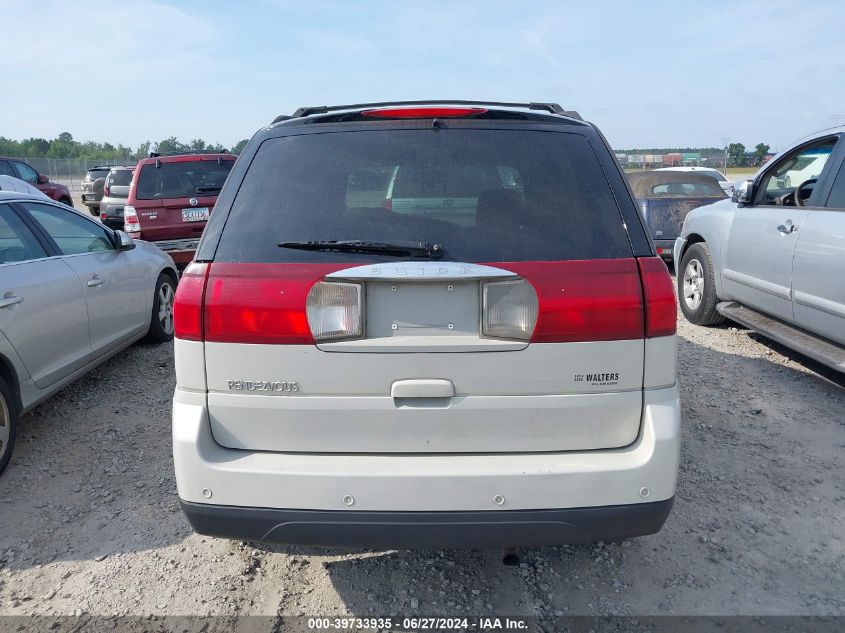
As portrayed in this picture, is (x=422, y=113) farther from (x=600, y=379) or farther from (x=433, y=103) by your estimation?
(x=600, y=379)

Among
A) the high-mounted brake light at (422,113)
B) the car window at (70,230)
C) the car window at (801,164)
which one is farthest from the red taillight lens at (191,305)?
the car window at (801,164)

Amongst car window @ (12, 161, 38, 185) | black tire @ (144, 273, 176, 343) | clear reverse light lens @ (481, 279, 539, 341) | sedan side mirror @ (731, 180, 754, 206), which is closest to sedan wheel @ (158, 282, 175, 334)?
black tire @ (144, 273, 176, 343)

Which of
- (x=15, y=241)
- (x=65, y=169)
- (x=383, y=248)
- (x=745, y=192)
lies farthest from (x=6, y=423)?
(x=65, y=169)

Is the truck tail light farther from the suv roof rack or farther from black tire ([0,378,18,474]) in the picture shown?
the suv roof rack

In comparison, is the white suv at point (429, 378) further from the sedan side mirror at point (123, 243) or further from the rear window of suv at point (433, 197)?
the sedan side mirror at point (123, 243)

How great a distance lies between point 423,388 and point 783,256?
4.10 metres

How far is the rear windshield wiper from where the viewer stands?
2.19 meters

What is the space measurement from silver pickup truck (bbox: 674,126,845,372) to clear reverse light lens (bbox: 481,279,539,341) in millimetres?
3236

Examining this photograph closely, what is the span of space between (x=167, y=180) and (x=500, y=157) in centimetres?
807

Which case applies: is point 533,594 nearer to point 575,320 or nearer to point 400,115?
point 575,320

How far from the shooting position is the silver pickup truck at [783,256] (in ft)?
14.9

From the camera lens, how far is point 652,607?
2658 mm

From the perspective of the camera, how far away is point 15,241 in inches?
171

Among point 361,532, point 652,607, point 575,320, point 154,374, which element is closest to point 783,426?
point 652,607
